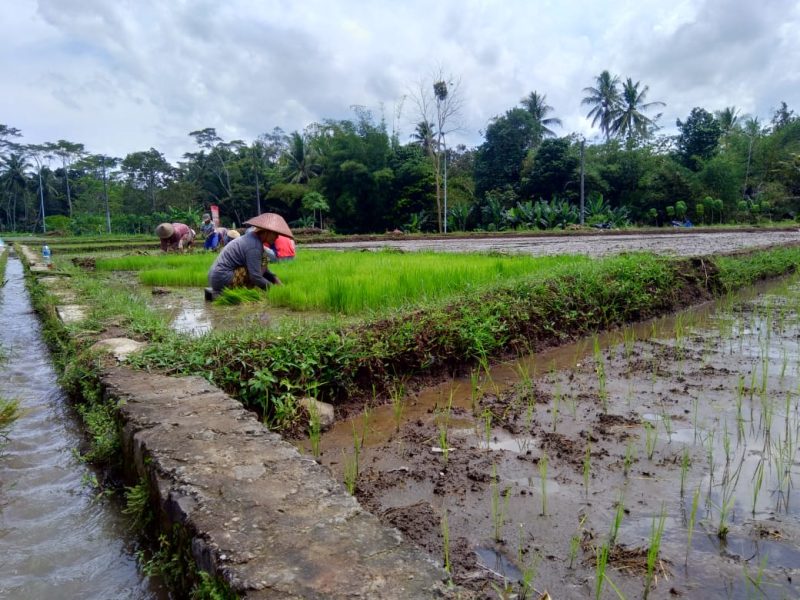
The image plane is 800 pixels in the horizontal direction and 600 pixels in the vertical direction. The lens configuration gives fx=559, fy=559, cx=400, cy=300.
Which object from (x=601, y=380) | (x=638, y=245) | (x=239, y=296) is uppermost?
(x=638, y=245)

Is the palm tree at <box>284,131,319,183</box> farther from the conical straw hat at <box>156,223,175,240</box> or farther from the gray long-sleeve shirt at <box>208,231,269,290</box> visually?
the gray long-sleeve shirt at <box>208,231,269,290</box>

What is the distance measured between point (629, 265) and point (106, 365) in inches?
193

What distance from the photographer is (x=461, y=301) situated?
4207 mm

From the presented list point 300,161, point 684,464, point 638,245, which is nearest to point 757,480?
point 684,464

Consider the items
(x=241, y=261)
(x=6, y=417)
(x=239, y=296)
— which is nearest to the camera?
(x=6, y=417)

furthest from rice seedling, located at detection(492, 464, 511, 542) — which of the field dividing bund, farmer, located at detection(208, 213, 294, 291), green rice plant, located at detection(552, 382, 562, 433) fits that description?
farmer, located at detection(208, 213, 294, 291)

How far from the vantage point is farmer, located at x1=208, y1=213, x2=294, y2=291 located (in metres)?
5.69

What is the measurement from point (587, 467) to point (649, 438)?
490 mm

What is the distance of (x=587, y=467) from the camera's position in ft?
6.64

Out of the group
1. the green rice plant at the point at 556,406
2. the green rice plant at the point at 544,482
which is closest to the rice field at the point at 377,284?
the green rice plant at the point at 556,406

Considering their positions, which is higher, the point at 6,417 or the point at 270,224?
the point at 270,224

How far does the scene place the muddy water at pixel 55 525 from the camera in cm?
158

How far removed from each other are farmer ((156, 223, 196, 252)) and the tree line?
515 inches

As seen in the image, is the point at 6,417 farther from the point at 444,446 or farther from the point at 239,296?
the point at 239,296
